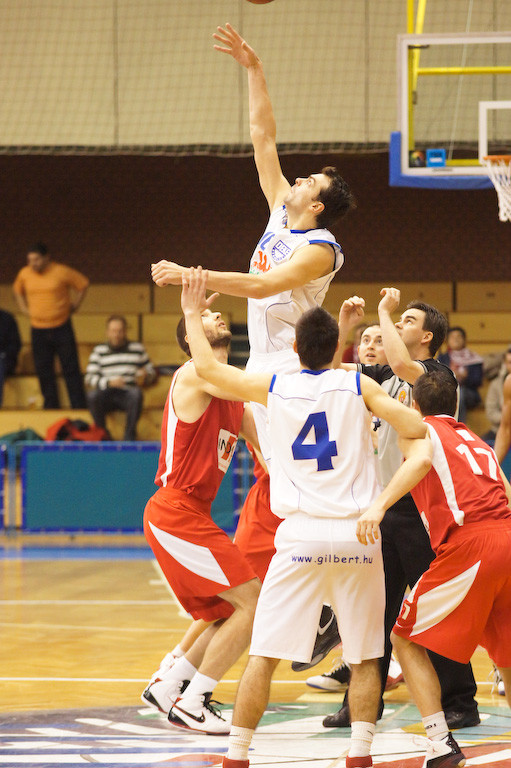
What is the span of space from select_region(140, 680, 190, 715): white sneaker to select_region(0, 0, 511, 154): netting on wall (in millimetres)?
8817

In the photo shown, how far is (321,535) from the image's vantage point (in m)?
4.03

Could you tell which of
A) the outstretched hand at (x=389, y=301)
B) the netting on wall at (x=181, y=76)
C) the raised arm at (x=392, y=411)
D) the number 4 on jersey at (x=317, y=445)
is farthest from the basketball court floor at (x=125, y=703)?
the netting on wall at (x=181, y=76)

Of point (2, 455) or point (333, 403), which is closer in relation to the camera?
point (333, 403)

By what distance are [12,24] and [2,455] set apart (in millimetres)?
5499

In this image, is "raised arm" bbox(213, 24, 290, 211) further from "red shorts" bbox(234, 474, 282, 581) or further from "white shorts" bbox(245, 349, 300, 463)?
"red shorts" bbox(234, 474, 282, 581)

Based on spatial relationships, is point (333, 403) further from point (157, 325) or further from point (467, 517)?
point (157, 325)

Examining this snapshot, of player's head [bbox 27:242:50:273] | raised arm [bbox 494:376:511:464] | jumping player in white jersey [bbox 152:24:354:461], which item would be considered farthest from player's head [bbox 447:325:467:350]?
jumping player in white jersey [bbox 152:24:354:461]

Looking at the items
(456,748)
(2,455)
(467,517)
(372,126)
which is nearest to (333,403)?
(467,517)

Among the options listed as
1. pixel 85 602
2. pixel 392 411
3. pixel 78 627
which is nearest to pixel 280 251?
pixel 392 411

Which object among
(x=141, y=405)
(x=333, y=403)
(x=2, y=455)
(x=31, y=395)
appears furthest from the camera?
(x=31, y=395)

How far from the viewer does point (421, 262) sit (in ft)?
50.0

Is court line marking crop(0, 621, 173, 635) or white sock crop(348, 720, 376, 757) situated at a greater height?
white sock crop(348, 720, 376, 757)

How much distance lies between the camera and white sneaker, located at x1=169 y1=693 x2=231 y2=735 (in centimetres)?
495

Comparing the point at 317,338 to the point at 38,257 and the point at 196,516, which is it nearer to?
the point at 196,516
